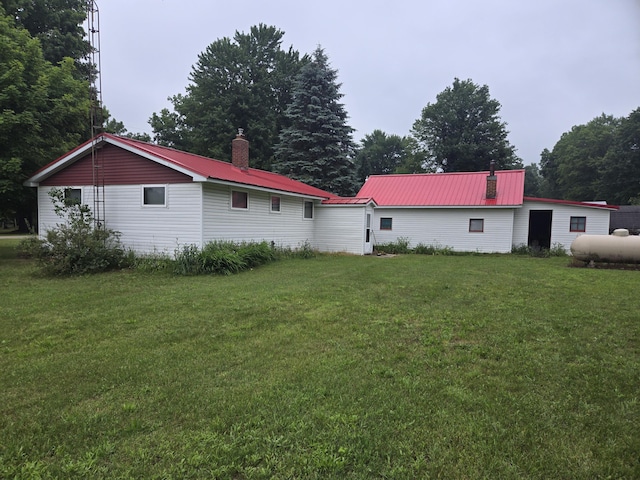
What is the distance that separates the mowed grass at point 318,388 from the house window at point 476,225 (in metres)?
12.3

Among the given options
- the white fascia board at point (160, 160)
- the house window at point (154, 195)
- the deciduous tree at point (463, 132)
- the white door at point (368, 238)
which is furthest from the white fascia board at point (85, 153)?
the deciduous tree at point (463, 132)

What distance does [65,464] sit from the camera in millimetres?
2264

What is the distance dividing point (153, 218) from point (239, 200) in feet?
9.45

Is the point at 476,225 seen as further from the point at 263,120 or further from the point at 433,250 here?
the point at 263,120

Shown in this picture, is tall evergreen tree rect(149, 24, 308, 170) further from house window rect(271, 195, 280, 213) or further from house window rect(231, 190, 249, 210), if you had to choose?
house window rect(231, 190, 249, 210)

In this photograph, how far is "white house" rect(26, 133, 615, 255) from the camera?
38.2 ft

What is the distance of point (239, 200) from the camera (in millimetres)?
12945

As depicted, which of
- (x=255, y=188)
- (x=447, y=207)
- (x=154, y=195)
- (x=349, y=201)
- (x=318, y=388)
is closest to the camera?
(x=318, y=388)

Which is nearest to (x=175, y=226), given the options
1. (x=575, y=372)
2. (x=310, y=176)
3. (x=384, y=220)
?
(x=575, y=372)

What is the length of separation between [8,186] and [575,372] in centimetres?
1582

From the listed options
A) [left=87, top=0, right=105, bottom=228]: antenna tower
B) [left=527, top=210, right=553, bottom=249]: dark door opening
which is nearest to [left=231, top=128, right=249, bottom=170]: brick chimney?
[left=87, top=0, right=105, bottom=228]: antenna tower

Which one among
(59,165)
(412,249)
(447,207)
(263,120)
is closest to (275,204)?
(59,165)

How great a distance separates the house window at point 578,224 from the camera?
1748 centimetres

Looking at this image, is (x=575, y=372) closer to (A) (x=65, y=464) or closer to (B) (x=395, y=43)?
(A) (x=65, y=464)
